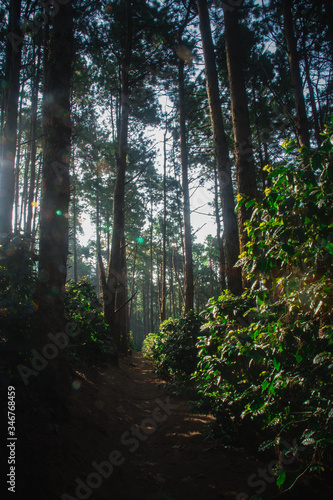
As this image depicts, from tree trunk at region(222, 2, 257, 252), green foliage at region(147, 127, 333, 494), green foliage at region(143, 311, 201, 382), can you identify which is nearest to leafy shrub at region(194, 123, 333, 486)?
green foliage at region(147, 127, 333, 494)

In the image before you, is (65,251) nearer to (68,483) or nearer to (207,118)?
(68,483)

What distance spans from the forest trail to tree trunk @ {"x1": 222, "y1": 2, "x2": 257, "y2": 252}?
312 cm

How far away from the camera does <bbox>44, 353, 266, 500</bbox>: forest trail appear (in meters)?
2.94

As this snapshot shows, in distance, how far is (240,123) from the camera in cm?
560

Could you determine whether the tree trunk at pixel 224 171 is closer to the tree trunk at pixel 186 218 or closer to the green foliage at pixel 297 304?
the green foliage at pixel 297 304

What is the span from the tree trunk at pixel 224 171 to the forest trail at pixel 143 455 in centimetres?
268

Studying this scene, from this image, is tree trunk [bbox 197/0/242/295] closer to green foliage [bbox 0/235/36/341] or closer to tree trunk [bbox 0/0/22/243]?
green foliage [bbox 0/235/36/341]

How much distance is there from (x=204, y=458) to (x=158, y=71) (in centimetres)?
1406

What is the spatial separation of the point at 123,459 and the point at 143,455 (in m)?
0.44

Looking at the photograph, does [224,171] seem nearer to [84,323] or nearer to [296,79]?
[296,79]

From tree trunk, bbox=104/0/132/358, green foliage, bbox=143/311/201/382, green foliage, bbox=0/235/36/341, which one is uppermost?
tree trunk, bbox=104/0/132/358

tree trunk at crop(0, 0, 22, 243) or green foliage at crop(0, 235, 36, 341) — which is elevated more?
tree trunk at crop(0, 0, 22, 243)

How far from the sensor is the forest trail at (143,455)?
2938mm

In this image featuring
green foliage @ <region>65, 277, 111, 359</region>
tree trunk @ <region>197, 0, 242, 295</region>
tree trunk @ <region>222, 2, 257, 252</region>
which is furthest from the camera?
green foliage @ <region>65, 277, 111, 359</region>
